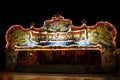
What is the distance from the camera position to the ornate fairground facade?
3541 cm

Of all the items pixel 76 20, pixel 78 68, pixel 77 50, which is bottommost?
pixel 78 68

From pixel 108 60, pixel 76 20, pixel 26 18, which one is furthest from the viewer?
pixel 26 18

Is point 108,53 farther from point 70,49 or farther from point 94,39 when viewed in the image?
point 70,49

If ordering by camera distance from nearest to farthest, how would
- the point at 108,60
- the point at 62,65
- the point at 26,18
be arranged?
the point at 108,60
the point at 62,65
the point at 26,18

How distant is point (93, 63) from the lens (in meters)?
36.6

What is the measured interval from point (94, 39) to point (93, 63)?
3.14 metres

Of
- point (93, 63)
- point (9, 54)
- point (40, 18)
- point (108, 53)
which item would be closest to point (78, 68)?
point (93, 63)

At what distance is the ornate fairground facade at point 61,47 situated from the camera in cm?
3541

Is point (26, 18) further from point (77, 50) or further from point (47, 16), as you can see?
point (77, 50)

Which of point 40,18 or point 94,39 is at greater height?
point 40,18

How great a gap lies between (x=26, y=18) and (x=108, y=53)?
17.9 m

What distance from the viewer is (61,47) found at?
37.0 metres

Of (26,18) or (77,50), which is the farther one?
(26,18)

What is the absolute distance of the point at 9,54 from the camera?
3869 centimetres
